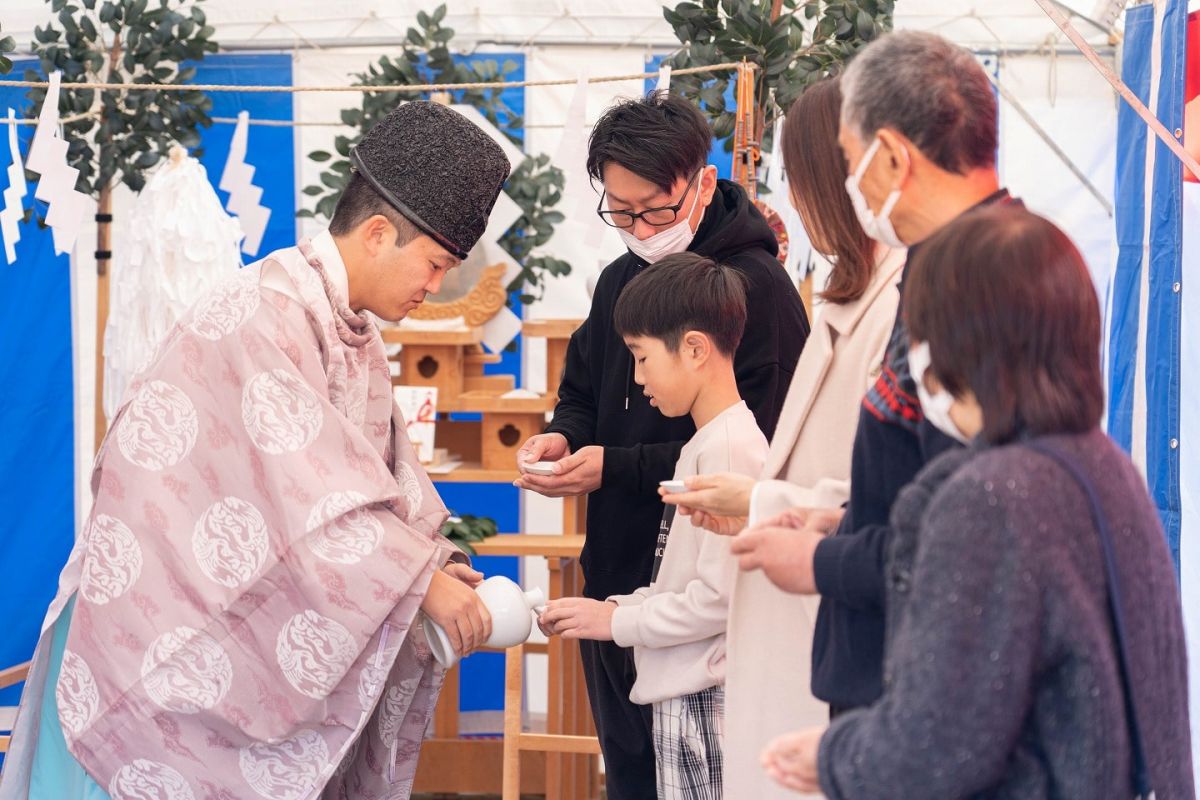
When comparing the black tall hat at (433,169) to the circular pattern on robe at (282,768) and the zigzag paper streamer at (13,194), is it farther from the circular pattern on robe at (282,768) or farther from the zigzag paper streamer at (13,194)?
the zigzag paper streamer at (13,194)

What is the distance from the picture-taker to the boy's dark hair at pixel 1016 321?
104 cm

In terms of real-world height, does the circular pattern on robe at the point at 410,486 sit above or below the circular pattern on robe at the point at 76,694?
above

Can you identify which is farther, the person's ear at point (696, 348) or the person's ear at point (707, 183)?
the person's ear at point (707, 183)

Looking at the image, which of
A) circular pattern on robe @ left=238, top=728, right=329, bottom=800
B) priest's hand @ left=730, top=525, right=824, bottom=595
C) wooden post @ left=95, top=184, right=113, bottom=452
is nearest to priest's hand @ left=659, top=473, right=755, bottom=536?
priest's hand @ left=730, top=525, right=824, bottom=595

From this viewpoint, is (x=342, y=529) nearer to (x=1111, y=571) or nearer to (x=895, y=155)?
(x=895, y=155)

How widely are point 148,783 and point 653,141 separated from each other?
1.37 meters

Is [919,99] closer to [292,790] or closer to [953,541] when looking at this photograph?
[953,541]

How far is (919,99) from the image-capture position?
48.9 inches

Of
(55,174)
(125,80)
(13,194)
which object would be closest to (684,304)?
(55,174)

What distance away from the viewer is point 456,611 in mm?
2021

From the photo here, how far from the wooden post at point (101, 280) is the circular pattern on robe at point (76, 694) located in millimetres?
2624

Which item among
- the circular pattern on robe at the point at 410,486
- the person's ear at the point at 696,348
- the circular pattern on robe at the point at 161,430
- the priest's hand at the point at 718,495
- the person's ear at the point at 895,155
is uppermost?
the person's ear at the point at 895,155

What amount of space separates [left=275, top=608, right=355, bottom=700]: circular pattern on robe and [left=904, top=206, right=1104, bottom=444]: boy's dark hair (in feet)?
3.90

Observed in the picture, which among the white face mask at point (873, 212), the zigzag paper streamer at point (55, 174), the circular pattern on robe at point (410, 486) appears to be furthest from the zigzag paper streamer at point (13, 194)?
the white face mask at point (873, 212)
